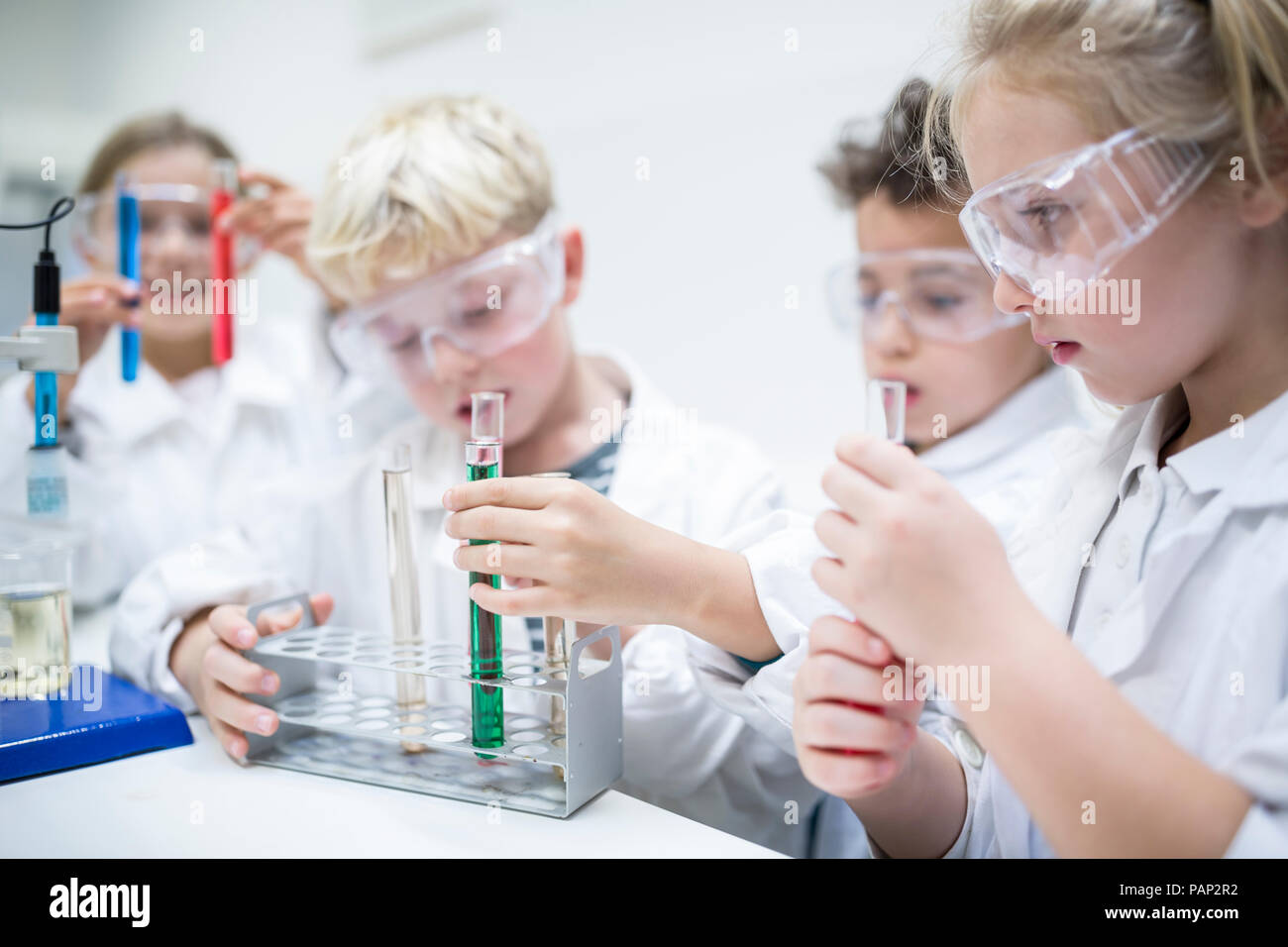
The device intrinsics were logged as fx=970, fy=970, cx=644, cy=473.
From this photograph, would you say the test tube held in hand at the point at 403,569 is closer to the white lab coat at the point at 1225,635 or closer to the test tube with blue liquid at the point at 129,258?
the white lab coat at the point at 1225,635

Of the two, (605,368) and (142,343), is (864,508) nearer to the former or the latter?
(605,368)

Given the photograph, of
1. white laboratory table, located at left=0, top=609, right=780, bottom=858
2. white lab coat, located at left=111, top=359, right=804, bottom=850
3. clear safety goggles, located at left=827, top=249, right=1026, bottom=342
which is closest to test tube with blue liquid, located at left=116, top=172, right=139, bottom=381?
white lab coat, located at left=111, top=359, right=804, bottom=850

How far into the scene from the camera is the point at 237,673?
1.07m

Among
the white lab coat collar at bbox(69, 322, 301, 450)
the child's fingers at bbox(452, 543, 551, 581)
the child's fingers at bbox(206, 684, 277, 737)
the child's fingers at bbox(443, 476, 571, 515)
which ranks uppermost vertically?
the white lab coat collar at bbox(69, 322, 301, 450)

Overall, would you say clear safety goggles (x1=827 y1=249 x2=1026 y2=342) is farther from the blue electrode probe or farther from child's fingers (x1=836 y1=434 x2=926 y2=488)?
the blue electrode probe

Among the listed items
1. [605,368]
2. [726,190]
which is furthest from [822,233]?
[605,368]

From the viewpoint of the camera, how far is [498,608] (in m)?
0.87

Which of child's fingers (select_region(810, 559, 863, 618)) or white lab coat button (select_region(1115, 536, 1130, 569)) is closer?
child's fingers (select_region(810, 559, 863, 618))

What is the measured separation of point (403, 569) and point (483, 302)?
441 millimetres

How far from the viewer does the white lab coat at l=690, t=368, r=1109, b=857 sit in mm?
919

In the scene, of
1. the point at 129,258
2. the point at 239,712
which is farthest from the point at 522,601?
the point at 129,258

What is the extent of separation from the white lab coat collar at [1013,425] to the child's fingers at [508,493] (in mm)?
760

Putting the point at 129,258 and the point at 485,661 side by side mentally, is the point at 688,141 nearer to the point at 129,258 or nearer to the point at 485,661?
the point at 129,258

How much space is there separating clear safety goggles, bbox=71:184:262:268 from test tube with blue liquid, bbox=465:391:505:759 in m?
1.22
